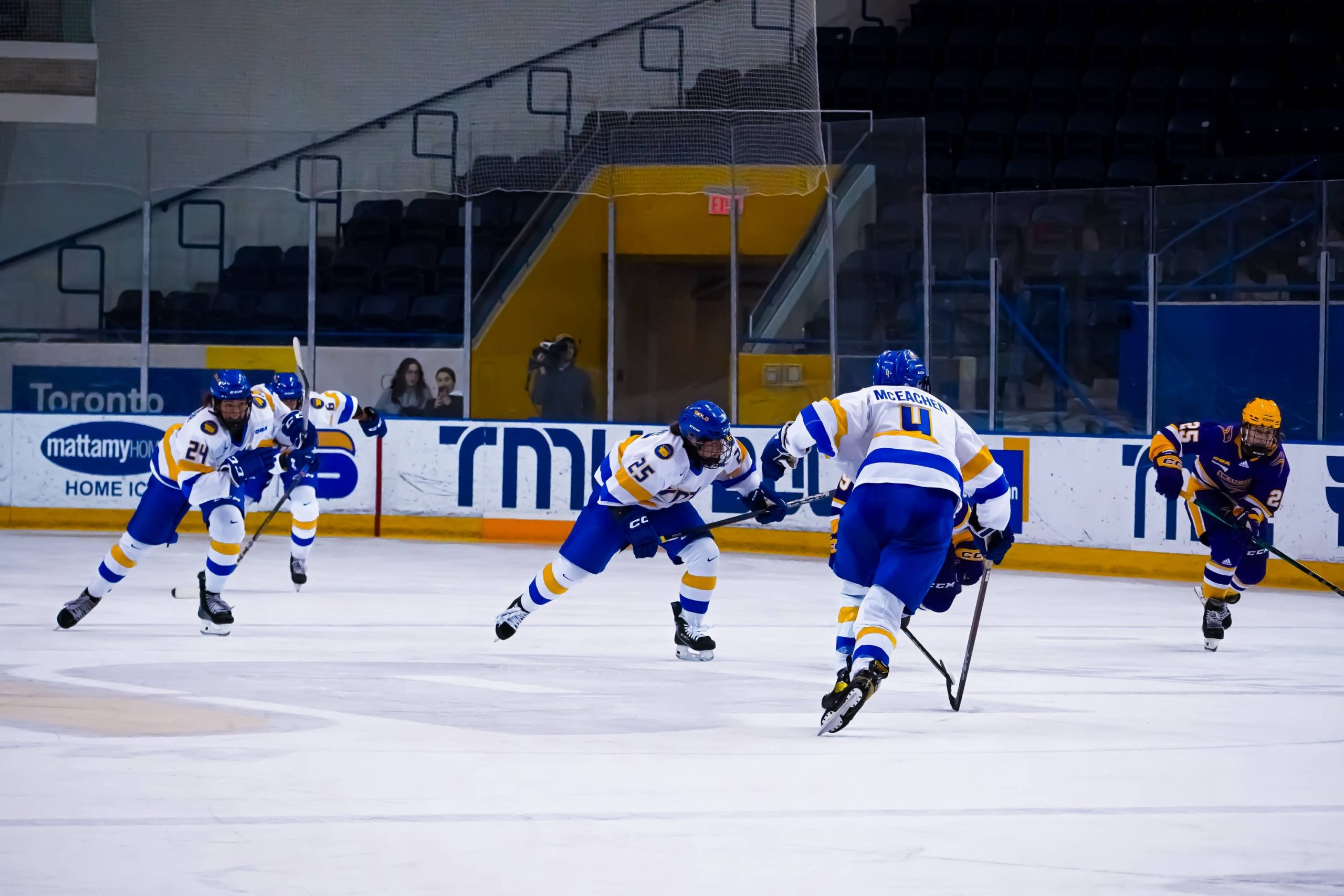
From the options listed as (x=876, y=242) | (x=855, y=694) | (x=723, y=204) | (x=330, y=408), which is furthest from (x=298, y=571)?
(x=855, y=694)

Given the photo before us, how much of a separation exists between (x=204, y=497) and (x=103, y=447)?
223 inches

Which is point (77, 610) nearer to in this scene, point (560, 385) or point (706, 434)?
point (706, 434)

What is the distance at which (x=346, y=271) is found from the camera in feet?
46.1

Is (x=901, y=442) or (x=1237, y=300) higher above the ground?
(x=1237, y=300)

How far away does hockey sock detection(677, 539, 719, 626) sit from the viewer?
25.0ft

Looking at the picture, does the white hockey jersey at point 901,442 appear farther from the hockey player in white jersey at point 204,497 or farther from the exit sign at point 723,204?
the exit sign at point 723,204

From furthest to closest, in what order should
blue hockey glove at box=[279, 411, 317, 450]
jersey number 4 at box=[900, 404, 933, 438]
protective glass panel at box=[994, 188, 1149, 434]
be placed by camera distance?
protective glass panel at box=[994, 188, 1149, 434] → blue hockey glove at box=[279, 411, 317, 450] → jersey number 4 at box=[900, 404, 933, 438]

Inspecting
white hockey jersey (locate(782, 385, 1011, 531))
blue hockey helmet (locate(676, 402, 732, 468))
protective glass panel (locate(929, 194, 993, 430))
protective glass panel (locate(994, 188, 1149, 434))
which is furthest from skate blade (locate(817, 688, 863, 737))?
protective glass panel (locate(929, 194, 993, 430))

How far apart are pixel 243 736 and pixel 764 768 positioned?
65.1 inches

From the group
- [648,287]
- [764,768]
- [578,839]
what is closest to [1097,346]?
[648,287]

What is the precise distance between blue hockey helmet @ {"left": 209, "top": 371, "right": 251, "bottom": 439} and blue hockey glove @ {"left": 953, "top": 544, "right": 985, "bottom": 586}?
3.22 meters

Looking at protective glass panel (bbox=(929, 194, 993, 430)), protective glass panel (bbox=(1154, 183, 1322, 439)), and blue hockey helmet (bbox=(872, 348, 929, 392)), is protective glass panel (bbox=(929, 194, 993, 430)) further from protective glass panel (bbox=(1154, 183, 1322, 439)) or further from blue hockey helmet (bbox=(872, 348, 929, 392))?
blue hockey helmet (bbox=(872, 348, 929, 392))

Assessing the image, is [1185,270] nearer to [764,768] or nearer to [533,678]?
[533,678]

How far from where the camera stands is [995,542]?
6.40 m
